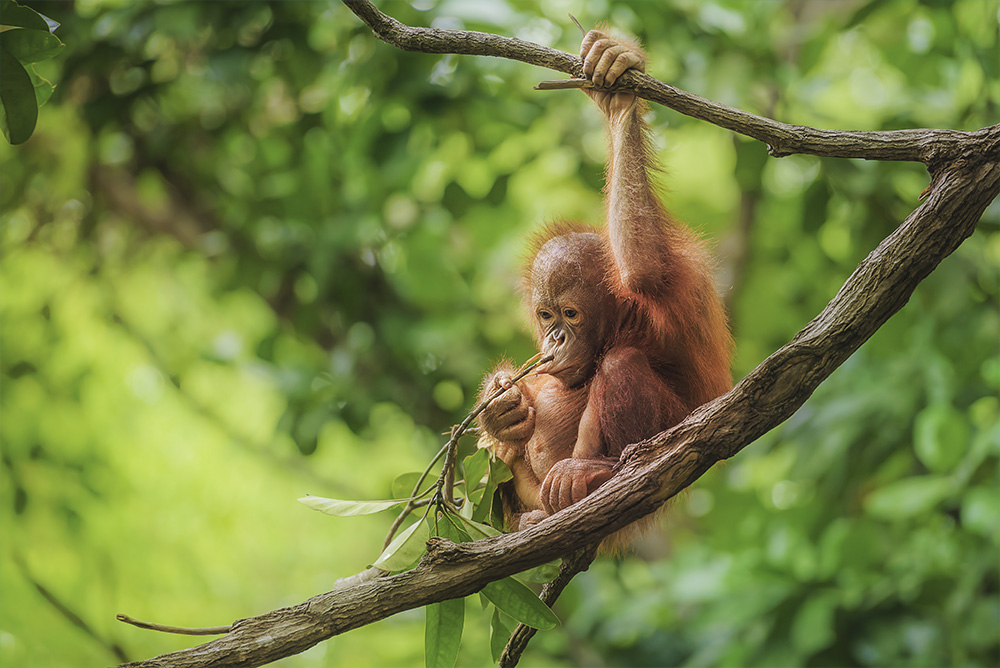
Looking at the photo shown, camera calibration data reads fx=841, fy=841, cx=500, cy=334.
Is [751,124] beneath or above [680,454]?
above

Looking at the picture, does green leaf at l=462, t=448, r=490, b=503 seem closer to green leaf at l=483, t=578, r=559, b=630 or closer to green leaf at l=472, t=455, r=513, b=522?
green leaf at l=472, t=455, r=513, b=522

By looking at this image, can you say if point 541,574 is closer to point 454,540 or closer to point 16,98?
point 454,540

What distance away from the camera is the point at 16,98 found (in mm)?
1430

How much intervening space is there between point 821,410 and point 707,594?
1093 millimetres

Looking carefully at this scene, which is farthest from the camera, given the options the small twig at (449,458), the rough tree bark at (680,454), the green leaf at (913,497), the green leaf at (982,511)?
the green leaf at (913,497)

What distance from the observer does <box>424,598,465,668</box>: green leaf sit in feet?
Result: 4.77

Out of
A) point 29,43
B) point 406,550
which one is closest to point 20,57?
point 29,43

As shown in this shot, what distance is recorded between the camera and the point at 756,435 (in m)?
1.25

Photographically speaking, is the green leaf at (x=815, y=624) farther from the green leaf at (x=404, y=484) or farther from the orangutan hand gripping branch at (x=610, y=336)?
the green leaf at (x=404, y=484)

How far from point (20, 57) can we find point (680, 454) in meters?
1.30

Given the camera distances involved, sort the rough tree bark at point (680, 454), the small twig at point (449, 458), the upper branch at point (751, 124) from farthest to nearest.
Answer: the small twig at point (449, 458) < the upper branch at point (751, 124) < the rough tree bark at point (680, 454)

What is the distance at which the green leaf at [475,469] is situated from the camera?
1.67 m

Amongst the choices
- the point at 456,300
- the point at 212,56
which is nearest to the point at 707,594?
the point at 456,300

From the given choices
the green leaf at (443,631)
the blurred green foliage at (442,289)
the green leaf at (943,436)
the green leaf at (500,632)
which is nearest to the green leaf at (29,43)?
the green leaf at (443,631)
